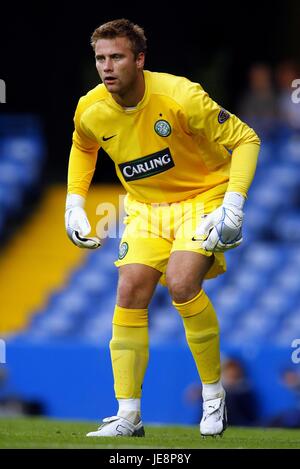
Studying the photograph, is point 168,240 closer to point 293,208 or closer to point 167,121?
point 167,121

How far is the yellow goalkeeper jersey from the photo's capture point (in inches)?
278

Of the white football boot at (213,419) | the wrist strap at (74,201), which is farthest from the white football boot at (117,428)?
the wrist strap at (74,201)

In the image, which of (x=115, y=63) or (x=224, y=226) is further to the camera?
(x=115, y=63)

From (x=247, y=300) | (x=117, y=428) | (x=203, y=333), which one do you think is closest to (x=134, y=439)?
(x=117, y=428)

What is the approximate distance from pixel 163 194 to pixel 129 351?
2.94 feet

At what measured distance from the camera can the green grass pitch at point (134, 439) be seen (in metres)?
6.29

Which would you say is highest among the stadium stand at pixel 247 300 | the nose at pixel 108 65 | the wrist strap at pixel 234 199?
the nose at pixel 108 65

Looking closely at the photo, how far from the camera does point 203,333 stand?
278 inches

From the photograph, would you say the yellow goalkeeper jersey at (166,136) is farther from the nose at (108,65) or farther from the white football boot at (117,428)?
the white football boot at (117,428)

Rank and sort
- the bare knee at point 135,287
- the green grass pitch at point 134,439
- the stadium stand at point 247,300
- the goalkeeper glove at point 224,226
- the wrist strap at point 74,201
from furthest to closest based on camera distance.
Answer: the stadium stand at point 247,300
the wrist strap at point 74,201
the bare knee at point 135,287
the goalkeeper glove at point 224,226
the green grass pitch at point 134,439

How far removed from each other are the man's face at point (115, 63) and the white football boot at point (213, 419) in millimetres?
1719

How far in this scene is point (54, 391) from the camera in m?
12.0

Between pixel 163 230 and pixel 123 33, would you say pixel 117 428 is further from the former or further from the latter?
pixel 123 33
